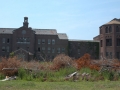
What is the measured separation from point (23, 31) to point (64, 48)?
15087 millimetres

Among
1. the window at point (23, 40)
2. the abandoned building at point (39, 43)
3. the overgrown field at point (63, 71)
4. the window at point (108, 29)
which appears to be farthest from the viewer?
the window at point (23, 40)

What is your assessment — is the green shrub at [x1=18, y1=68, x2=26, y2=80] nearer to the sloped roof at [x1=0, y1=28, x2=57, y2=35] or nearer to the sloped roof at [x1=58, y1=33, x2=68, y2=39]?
the sloped roof at [x1=0, y1=28, x2=57, y2=35]

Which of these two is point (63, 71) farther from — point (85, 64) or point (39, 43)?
point (39, 43)

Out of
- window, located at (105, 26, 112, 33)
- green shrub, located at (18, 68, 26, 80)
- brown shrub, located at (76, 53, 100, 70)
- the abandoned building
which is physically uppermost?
window, located at (105, 26, 112, 33)

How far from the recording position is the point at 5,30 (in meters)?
74.1

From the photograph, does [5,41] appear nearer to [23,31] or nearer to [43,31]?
[23,31]

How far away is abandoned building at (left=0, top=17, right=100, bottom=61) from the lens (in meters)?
71.1

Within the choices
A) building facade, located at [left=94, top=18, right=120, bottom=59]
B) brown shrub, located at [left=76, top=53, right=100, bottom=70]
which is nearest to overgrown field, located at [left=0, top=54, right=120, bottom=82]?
brown shrub, located at [left=76, top=53, right=100, bottom=70]

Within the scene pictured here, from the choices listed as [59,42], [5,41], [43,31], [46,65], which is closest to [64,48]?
[59,42]

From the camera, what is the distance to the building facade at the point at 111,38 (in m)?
64.2

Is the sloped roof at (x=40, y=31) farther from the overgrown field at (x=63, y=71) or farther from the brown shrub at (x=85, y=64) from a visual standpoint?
the brown shrub at (x=85, y=64)

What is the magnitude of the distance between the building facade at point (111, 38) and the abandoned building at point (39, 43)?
3.21 m

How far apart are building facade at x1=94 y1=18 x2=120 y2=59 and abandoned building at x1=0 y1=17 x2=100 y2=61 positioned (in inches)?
Result: 126

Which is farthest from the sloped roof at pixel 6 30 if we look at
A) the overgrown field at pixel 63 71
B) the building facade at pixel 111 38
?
the overgrown field at pixel 63 71
